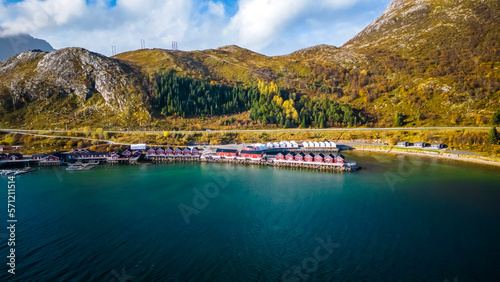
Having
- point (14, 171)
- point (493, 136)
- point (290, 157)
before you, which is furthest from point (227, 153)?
point (493, 136)

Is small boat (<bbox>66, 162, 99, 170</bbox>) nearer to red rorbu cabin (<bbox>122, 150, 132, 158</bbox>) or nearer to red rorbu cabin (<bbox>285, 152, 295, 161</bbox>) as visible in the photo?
red rorbu cabin (<bbox>122, 150, 132, 158</bbox>)

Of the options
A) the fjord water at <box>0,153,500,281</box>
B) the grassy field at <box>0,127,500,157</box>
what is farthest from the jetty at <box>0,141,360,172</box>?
the fjord water at <box>0,153,500,281</box>

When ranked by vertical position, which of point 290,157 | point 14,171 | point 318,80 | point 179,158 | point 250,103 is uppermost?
point 318,80

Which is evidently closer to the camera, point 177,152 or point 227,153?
point 227,153

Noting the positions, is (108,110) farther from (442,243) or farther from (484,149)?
(484,149)

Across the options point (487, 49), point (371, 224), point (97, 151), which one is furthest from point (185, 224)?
point (487, 49)

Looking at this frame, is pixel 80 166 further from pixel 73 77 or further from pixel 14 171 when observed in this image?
pixel 73 77
